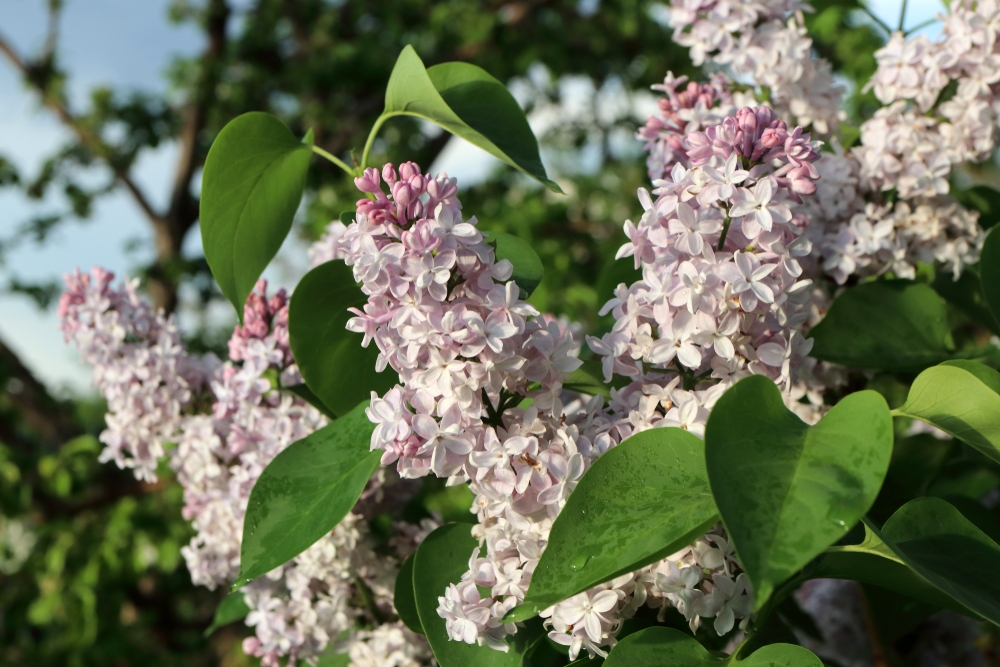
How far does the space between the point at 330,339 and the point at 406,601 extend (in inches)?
6.2

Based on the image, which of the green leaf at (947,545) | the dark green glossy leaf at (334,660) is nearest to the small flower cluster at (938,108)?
the green leaf at (947,545)

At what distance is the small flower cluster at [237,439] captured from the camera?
567mm

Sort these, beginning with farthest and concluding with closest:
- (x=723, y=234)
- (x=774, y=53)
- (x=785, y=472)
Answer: (x=774, y=53), (x=723, y=234), (x=785, y=472)

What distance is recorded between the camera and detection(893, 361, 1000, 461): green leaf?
1.16 feet

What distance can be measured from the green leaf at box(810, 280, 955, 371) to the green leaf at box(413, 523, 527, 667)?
0.81 feet

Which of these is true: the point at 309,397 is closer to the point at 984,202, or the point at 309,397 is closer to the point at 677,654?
the point at 677,654

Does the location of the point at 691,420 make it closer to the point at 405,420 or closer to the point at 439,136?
the point at 405,420

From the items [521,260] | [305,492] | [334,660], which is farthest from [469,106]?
[334,660]

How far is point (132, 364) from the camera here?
24.6 inches

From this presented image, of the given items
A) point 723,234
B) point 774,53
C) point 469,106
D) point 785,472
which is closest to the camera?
point 785,472

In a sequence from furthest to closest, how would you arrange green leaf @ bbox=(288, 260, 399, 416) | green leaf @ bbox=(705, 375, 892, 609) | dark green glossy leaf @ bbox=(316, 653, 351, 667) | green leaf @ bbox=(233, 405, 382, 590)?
dark green glossy leaf @ bbox=(316, 653, 351, 667)
green leaf @ bbox=(288, 260, 399, 416)
green leaf @ bbox=(233, 405, 382, 590)
green leaf @ bbox=(705, 375, 892, 609)

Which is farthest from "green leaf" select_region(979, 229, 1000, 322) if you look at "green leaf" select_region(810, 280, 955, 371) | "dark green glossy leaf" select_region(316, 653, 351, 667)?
"dark green glossy leaf" select_region(316, 653, 351, 667)

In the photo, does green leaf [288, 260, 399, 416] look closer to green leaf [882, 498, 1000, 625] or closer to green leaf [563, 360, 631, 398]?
green leaf [563, 360, 631, 398]

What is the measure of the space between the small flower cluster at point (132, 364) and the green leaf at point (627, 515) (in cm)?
40
